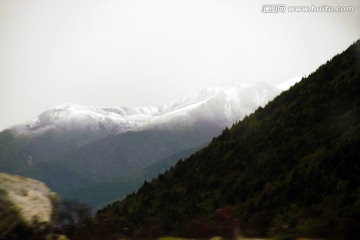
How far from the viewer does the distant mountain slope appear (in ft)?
129

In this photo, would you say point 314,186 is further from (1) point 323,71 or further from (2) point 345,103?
(1) point 323,71

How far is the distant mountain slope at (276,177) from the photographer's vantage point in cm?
3922

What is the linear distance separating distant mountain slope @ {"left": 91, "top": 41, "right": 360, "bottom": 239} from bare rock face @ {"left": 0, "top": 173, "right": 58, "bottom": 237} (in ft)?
11.4

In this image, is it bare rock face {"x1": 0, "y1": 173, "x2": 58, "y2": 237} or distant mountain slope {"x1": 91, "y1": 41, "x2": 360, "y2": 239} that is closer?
bare rock face {"x1": 0, "y1": 173, "x2": 58, "y2": 237}

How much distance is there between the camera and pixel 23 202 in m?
30.8

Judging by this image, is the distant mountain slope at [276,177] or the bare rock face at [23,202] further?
the distant mountain slope at [276,177]

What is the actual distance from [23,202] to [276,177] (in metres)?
34.9

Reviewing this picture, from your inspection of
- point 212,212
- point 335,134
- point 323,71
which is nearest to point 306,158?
point 335,134

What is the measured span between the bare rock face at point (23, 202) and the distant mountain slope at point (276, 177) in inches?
136

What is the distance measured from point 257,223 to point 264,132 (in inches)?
1214

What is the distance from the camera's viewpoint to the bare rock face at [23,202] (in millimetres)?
28672

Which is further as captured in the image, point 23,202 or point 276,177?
point 276,177

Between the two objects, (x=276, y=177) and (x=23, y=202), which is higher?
(x=23, y=202)

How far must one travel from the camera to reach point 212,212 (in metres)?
54.7
